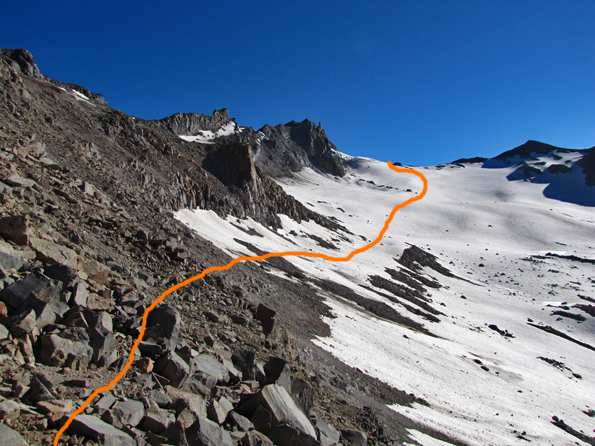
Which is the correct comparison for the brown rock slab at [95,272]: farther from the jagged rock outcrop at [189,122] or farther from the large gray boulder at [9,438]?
the jagged rock outcrop at [189,122]

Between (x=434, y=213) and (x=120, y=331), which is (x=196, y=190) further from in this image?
(x=434, y=213)

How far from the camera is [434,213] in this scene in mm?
127438

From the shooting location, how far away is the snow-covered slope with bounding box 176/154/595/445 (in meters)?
20.1

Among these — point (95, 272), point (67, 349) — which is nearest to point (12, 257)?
point (95, 272)

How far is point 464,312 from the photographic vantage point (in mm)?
48000

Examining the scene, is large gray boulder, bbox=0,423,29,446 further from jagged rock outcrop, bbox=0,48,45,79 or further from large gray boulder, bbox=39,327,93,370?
jagged rock outcrop, bbox=0,48,45,79

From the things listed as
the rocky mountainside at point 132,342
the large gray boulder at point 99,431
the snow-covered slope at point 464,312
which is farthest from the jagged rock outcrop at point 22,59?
the large gray boulder at point 99,431

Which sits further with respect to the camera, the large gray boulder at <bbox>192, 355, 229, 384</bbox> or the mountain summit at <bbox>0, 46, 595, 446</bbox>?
the large gray boulder at <bbox>192, 355, 229, 384</bbox>

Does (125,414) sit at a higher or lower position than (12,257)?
lower

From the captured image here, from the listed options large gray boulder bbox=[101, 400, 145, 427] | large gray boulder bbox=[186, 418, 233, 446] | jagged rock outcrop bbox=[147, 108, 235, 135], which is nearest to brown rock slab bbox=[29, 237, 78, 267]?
large gray boulder bbox=[101, 400, 145, 427]

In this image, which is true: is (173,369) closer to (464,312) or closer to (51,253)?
(51,253)

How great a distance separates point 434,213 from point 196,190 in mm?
102490

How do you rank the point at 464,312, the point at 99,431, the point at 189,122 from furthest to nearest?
the point at 189,122 < the point at 464,312 < the point at 99,431

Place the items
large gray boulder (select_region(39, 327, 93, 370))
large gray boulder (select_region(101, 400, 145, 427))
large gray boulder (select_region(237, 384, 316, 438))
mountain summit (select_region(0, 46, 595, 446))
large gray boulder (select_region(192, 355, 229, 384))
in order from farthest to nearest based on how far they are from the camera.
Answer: large gray boulder (select_region(192, 355, 229, 384)) → large gray boulder (select_region(237, 384, 316, 438)) → mountain summit (select_region(0, 46, 595, 446)) → large gray boulder (select_region(39, 327, 93, 370)) → large gray boulder (select_region(101, 400, 145, 427))
